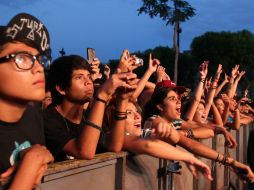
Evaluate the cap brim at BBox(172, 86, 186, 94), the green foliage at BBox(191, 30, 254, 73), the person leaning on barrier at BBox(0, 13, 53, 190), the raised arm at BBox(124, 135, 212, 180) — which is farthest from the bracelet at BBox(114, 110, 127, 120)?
the green foliage at BBox(191, 30, 254, 73)

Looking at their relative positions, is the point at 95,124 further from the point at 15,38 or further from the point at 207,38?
the point at 207,38

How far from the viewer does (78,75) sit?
3.74 m

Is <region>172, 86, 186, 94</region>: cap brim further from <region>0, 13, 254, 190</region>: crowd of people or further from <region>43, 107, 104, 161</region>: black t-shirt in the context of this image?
<region>43, 107, 104, 161</region>: black t-shirt

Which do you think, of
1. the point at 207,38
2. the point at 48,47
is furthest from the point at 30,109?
the point at 207,38

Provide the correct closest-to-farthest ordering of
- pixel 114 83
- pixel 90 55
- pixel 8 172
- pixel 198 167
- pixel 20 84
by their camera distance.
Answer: pixel 8 172, pixel 20 84, pixel 114 83, pixel 198 167, pixel 90 55

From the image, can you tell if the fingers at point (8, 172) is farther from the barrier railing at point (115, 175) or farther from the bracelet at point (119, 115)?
the bracelet at point (119, 115)

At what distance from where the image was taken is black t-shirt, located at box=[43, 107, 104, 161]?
10.5 feet

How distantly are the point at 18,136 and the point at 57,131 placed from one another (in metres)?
0.97

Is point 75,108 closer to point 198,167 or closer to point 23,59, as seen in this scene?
point 198,167

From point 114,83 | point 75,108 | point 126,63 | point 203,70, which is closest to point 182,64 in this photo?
point 203,70

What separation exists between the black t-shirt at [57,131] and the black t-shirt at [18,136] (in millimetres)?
534

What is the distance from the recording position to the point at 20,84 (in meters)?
2.28

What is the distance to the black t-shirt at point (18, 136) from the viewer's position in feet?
7.23

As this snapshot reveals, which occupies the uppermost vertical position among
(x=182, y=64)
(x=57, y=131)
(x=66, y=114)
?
(x=182, y=64)
